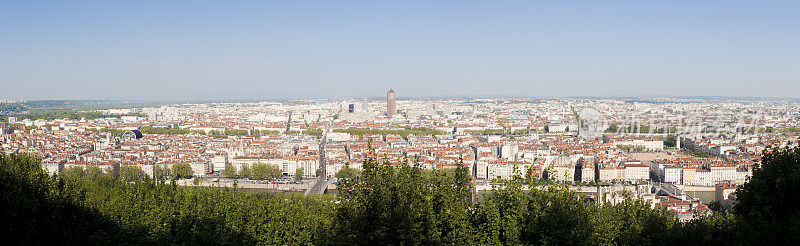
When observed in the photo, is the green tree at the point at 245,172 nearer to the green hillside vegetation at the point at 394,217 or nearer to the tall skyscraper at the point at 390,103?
the green hillside vegetation at the point at 394,217

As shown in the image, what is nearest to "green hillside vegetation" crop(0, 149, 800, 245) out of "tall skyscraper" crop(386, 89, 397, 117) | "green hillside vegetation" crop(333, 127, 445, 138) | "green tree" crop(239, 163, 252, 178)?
"green tree" crop(239, 163, 252, 178)

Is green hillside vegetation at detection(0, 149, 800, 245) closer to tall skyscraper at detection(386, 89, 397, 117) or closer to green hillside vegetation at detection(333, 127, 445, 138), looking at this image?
Answer: green hillside vegetation at detection(333, 127, 445, 138)

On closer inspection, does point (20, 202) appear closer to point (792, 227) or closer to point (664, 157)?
point (792, 227)

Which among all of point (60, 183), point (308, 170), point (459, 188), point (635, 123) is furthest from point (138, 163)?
point (635, 123)

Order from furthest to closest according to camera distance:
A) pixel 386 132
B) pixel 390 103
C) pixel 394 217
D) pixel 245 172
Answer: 1. pixel 390 103
2. pixel 386 132
3. pixel 245 172
4. pixel 394 217

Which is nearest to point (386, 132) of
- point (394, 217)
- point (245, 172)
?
point (245, 172)

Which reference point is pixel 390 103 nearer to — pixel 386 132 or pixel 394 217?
pixel 386 132

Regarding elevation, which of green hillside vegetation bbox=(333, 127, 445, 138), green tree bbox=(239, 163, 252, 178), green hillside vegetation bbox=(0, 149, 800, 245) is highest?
green hillside vegetation bbox=(0, 149, 800, 245)

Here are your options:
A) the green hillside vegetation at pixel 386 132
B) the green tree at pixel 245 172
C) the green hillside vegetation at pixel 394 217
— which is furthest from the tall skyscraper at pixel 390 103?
the green hillside vegetation at pixel 394 217

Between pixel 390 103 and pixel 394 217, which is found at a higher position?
pixel 390 103
